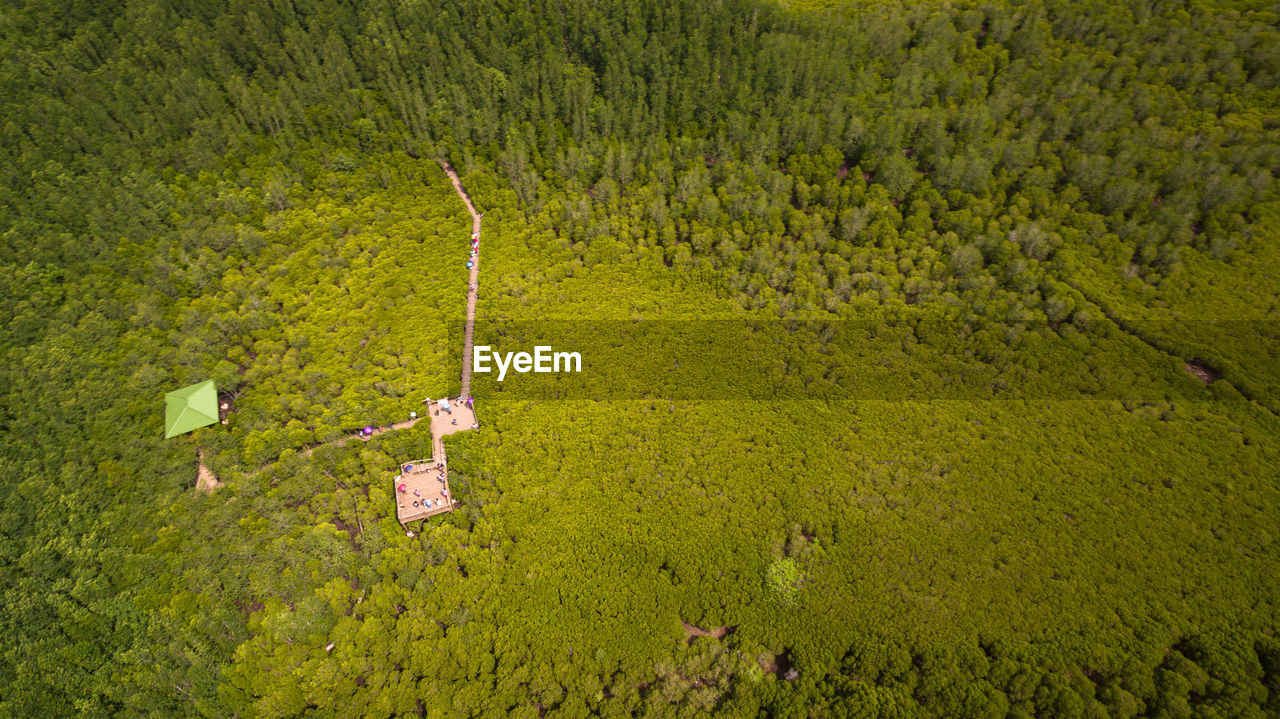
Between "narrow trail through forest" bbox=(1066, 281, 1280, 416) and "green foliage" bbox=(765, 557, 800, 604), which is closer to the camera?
"green foliage" bbox=(765, 557, 800, 604)

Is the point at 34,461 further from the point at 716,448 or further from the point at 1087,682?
the point at 1087,682

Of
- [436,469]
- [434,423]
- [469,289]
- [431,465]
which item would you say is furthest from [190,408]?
[469,289]

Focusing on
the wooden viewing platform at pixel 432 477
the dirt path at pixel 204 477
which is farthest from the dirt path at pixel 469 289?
the dirt path at pixel 204 477

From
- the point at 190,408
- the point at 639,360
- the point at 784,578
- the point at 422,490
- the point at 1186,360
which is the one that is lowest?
the point at 784,578

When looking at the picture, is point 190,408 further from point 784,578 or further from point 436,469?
point 784,578

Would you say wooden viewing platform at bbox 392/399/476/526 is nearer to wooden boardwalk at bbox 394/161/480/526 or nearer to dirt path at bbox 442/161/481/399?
wooden boardwalk at bbox 394/161/480/526

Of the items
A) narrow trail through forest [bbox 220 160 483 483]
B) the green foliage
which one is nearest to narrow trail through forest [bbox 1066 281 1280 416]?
the green foliage
